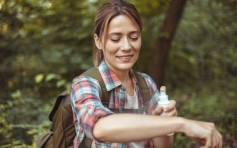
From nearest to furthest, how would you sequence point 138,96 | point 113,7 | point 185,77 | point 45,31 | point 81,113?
point 81,113, point 113,7, point 138,96, point 45,31, point 185,77

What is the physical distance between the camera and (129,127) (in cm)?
140

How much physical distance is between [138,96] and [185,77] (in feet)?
22.1

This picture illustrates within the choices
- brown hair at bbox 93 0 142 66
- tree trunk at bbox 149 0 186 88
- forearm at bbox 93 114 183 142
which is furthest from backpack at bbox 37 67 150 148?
tree trunk at bbox 149 0 186 88

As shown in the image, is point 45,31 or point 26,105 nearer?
point 26,105

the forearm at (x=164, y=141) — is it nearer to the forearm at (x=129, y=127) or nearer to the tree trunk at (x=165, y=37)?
the forearm at (x=129, y=127)

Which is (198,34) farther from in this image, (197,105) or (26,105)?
(26,105)

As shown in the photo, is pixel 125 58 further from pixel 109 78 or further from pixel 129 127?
A: pixel 129 127

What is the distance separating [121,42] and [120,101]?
→ 443 millimetres

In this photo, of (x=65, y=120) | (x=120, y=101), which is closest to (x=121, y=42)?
(x=120, y=101)

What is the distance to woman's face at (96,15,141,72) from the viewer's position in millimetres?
1922

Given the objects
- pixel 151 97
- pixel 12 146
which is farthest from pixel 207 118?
pixel 12 146

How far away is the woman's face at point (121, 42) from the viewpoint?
6.31ft

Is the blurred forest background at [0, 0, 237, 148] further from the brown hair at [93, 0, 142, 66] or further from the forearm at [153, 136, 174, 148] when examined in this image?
the brown hair at [93, 0, 142, 66]

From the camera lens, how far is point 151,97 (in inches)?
90.0
